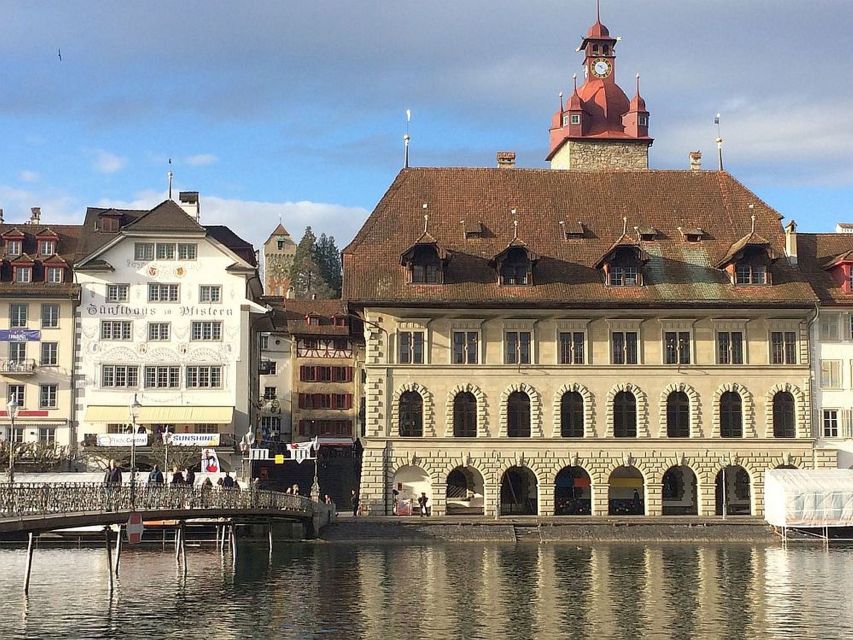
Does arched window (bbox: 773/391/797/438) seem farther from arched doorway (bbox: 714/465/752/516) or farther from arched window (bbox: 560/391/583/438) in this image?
arched window (bbox: 560/391/583/438)

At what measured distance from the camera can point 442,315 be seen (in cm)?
7962

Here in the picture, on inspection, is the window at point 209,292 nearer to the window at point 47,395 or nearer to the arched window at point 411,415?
the window at point 47,395

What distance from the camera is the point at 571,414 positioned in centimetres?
7969

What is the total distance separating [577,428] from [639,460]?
3.82 meters

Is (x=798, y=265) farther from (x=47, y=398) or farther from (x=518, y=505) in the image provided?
(x=47, y=398)

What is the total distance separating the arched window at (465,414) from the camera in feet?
260

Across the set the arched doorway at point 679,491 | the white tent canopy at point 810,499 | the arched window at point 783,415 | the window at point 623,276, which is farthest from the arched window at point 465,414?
the arched window at point 783,415

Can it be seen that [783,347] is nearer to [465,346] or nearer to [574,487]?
[574,487]

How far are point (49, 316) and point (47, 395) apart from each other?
191 inches

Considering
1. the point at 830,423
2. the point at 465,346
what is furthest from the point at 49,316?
the point at 830,423

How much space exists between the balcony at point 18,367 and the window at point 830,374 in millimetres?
46416

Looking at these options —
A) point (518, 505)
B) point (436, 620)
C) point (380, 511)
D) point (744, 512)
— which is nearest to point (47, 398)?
point (380, 511)

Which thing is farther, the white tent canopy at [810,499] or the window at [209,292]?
the window at [209,292]

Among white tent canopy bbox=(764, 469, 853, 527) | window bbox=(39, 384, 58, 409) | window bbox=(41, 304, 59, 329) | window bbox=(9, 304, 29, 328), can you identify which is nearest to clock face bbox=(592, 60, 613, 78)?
window bbox=(41, 304, 59, 329)
